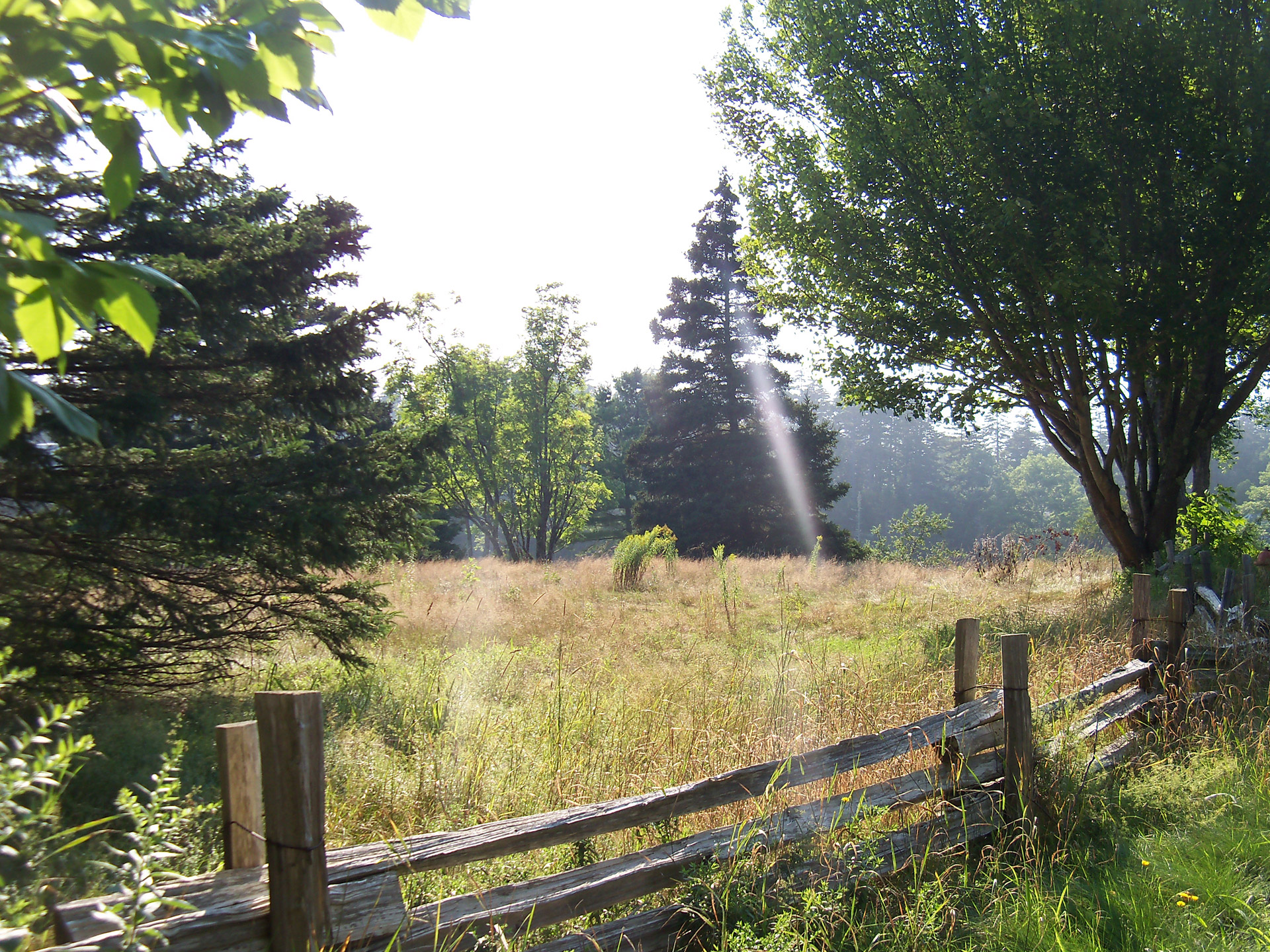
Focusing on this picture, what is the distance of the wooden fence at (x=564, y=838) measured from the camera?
1.99 m

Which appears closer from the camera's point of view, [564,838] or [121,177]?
[121,177]

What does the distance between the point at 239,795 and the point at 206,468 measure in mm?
3560

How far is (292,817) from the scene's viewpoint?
79.0 inches

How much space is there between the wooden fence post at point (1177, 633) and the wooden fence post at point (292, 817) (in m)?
5.95

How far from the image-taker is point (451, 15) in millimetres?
1365

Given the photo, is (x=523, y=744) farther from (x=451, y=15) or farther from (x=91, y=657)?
(x=451, y=15)

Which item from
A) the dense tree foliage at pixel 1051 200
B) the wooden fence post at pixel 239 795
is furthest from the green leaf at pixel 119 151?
the dense tree foliage at pixel 1051 200

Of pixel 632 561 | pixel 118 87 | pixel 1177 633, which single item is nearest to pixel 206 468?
pixel 118 87

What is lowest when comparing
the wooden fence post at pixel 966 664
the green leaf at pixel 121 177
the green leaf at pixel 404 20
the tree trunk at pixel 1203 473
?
the wooden fence post at pixel 966 664

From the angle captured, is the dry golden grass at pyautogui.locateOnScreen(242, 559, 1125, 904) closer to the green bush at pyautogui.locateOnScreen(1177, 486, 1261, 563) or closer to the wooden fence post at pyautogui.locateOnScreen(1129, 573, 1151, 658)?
the wooden fence post at pyautogui.locateOnScreen(1129, 573, 1151, 658)

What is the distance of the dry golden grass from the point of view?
12.6 feet

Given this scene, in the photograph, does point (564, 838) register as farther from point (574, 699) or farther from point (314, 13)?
point (314, 13)

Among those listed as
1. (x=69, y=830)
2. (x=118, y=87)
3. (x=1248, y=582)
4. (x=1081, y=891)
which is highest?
(x=118, y=87)

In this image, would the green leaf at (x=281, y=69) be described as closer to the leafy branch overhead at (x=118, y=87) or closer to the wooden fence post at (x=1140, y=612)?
the leafy branch overhead at (x=118, y=87)
